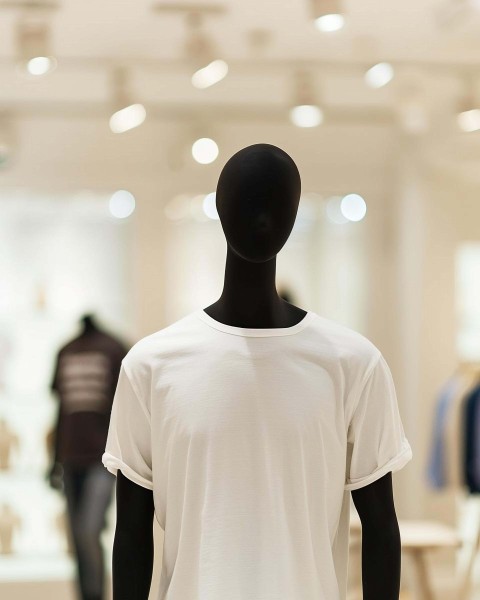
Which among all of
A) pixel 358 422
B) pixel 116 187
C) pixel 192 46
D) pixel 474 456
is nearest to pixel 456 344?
pixel 474 456

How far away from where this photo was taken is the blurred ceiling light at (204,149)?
5.90 metres

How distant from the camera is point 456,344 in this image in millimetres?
6281

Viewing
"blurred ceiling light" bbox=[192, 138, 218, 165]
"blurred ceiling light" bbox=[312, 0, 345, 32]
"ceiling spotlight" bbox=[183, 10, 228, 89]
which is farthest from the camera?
"blurred ceiling light" bbox=[192, 138, 218, 165]

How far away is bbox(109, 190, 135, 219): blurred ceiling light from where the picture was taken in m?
6.20

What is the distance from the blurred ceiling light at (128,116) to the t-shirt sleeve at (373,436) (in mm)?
3559

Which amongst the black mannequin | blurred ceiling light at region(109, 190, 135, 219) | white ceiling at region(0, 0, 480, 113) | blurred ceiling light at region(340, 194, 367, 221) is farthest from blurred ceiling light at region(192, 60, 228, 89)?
the black mannequin

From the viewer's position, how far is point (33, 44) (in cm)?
419

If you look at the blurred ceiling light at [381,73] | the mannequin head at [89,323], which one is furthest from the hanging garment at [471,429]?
the mannequin head at [89,323]

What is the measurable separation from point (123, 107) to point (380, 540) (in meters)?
3.72

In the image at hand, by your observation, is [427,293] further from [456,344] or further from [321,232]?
[321,232]

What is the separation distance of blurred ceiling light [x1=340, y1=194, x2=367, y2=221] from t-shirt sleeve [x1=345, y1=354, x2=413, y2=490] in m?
5.07

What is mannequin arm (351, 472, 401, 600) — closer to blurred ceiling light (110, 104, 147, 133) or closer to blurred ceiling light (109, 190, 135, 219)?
blurred ceiling light (110, 104, 147, 133)

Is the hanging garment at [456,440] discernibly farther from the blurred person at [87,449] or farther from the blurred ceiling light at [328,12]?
the blurred ceiling light at [328,12]

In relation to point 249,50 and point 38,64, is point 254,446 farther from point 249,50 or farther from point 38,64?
point 249,50
